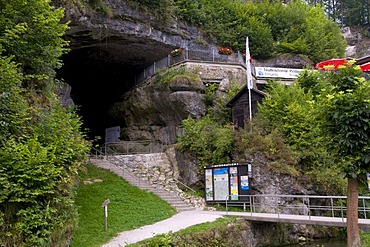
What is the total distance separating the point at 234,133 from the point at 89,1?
1161 centimetres

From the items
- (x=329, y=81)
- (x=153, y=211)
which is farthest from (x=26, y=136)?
(x=329, y=81)

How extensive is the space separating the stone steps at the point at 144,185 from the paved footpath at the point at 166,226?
3.05 feet

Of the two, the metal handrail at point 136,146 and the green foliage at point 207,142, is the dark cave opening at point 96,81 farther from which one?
the green foliage at point 207,142

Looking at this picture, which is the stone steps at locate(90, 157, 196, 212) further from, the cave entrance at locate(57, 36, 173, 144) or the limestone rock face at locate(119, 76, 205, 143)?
the limestone rock face at locate(119, 76, 205, 143)

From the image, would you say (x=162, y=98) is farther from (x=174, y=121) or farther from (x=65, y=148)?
(x=65, y=148)

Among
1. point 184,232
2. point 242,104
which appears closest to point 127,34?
point 242,104

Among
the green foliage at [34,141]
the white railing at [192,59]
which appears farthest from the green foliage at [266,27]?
the green foliage at [34,141]

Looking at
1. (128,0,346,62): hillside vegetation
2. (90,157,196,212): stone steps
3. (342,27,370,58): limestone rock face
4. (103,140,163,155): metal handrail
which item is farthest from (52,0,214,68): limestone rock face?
(342,27,370,58): limestone rock face

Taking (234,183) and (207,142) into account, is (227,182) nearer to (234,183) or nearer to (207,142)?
(234,183)

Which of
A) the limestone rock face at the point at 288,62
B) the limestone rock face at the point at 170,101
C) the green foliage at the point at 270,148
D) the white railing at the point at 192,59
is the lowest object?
the green foliage at the point at 270,148

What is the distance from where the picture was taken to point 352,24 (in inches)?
2186

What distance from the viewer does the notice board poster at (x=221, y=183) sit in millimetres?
16891

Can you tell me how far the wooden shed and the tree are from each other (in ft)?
35.4

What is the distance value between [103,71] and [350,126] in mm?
25549
